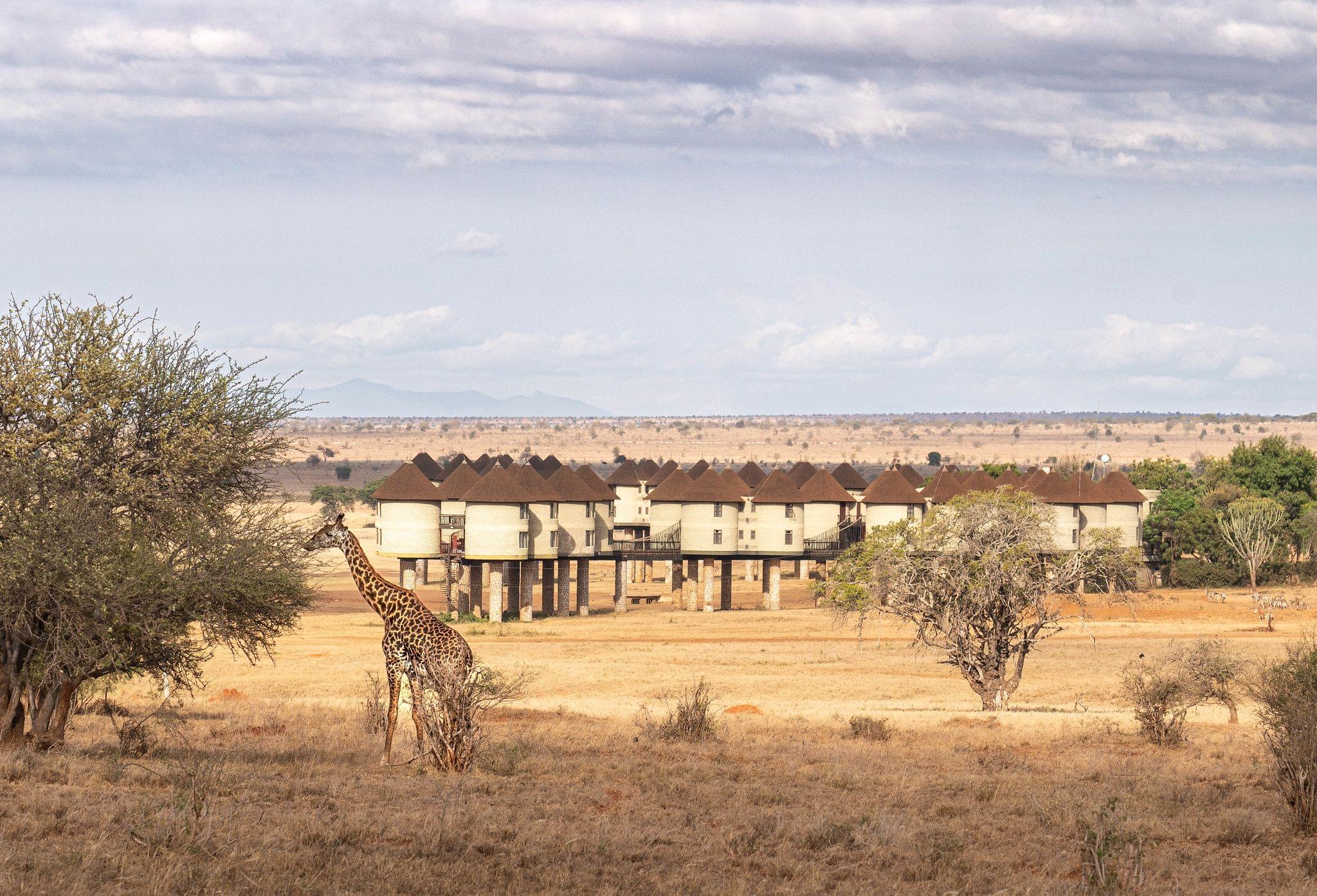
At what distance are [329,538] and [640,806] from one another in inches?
310

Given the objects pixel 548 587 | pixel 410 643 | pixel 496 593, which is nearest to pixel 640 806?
pixel 410 643

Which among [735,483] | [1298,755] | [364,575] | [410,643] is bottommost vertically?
[1298,755]

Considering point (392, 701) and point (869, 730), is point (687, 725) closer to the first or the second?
point (869, 730)

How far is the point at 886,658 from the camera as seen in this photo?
57000 mm

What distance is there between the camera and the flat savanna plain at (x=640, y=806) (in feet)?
52.3

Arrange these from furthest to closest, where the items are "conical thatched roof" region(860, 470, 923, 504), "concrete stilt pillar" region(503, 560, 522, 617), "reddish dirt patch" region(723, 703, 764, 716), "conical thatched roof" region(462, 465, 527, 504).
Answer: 1. "conical thatched roof" region(860, 470, 923, 504)
2. "concrete stilt pillar" region(503, 560, 522, 617)
3. "conical thatched roof" region(462, 465, 527, 504)
4. "reddish dirt patch" region(723, 703, 764, 716)

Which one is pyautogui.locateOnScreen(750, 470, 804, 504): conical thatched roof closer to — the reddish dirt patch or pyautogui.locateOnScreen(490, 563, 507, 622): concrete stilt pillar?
pyautogui.locateOnScreen(490, 563, 507, 622): concrete stilt pillar

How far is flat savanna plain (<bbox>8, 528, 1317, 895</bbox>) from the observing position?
15930 mm

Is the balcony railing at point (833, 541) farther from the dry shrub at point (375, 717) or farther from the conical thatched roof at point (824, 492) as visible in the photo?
the dry shrub at point (375, 717)

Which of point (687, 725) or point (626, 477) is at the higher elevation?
point (626, 477)

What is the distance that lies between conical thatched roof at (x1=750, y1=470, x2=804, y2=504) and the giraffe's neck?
2319 inches

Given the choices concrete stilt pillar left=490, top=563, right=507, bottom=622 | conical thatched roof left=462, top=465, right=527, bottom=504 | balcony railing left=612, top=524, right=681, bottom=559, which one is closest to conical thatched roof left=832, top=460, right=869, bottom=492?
balcony railing left=612, top=524, right=681, bottom=559

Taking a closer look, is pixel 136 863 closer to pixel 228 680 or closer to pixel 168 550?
pixel 168 550

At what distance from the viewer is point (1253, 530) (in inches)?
3531
